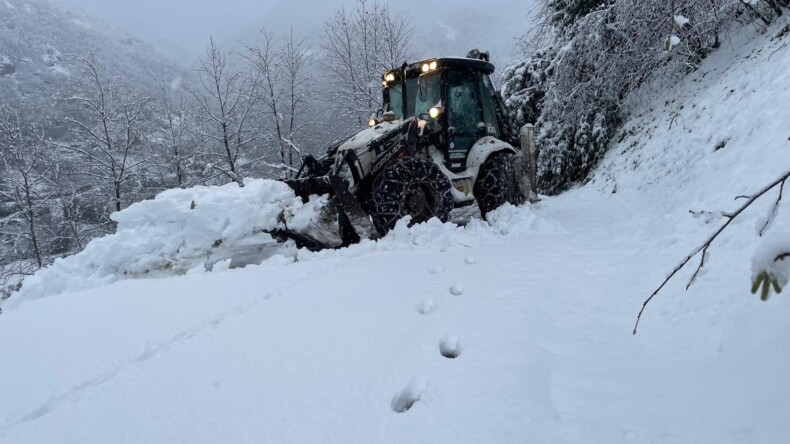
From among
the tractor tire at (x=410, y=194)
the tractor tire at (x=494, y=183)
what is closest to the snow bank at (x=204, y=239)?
the tractor tire at (x=410, y=194)

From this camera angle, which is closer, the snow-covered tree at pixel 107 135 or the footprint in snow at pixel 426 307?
the footprint in snow at pixel 426 307

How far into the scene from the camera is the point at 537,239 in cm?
567

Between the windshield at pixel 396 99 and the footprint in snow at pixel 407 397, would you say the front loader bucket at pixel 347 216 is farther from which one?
the footprint in snow at pixel 407 397

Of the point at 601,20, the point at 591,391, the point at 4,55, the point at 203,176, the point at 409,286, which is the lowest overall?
the point at 591,391

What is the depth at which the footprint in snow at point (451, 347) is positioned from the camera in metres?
2.70

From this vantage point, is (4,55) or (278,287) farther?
(4,55)

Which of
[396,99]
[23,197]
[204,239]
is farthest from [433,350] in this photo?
[23,197]

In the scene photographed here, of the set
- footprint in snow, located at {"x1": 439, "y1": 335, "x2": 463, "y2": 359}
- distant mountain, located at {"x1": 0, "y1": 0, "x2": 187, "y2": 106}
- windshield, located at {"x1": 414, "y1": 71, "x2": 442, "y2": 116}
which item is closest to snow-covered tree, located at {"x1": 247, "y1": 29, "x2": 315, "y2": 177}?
windshield, located at {"x1": 414, "y1": 71, "x2": 442, "y2": 116}

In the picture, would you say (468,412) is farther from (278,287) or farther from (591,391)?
(278,287)

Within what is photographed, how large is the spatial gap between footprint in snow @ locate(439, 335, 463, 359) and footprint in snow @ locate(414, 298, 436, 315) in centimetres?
49

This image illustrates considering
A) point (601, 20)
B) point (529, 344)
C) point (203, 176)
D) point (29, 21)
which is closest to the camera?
point (529, 344)

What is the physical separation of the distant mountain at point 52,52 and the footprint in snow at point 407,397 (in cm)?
5094

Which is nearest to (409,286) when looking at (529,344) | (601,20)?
(529,344)

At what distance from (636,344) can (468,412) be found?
1.29m
